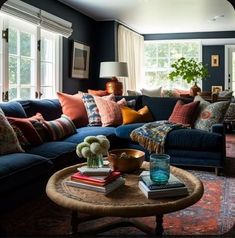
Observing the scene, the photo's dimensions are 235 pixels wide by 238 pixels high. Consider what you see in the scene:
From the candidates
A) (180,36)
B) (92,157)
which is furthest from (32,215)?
(180,36)

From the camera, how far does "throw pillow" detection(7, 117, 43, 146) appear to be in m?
3.03

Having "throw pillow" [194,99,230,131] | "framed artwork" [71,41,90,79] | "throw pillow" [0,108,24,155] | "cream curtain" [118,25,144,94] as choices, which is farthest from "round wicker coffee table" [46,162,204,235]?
"cream curtain" [118,25,144,94]

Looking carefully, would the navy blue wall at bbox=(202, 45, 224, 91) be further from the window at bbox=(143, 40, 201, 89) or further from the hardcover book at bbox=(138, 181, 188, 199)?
the hardcover book at bbox=(138, 181, 188, 199)

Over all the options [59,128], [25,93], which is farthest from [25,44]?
[59,128]

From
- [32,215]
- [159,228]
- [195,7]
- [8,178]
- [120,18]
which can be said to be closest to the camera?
[159,228]

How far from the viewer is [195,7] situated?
5.80 metres

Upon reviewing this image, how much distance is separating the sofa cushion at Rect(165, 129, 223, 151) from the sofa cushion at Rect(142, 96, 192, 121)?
867 mm

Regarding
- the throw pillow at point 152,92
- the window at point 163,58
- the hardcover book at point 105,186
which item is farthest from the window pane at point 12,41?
the window at point 163,58

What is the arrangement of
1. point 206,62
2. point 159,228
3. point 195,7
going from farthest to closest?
point 206,62 → point 195,7 → point 159,228

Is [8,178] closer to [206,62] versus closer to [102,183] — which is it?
[102,183]

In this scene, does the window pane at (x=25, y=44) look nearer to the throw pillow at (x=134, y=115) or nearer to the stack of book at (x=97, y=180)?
the throw pillow at (x=134, y=115)

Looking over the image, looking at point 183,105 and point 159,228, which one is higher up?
point 183,105

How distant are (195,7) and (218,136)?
2.88m

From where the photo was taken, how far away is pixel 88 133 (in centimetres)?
392
